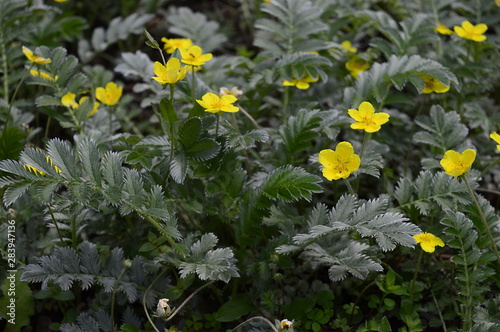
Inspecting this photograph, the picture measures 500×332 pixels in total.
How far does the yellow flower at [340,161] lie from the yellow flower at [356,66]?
78cm

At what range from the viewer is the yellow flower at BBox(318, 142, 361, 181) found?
5.30 feet

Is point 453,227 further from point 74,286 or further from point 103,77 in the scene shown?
point 103,77

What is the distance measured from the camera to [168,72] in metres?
1.54

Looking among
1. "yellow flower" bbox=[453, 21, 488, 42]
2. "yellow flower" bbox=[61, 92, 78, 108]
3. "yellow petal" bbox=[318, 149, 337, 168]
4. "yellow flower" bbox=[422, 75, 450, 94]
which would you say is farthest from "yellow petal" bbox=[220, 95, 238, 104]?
"yellow flower" bbox=[453, 21, 488, 42]

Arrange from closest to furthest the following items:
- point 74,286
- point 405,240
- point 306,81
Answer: point 405,240 < point 74,286 < point 306,81

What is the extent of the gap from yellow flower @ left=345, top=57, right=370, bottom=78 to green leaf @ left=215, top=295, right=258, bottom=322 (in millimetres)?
1125

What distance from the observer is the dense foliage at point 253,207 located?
1.56 meters

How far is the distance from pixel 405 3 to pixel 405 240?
174 centimetres

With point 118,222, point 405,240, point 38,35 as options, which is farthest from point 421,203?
point 38,35

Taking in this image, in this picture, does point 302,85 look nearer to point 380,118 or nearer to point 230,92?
point 230,92

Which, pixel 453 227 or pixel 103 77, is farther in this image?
pixel 103 77

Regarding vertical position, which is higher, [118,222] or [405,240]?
[405,240]

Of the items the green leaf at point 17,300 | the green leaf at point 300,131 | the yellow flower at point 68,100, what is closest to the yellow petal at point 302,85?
the green leaf at point 300,131

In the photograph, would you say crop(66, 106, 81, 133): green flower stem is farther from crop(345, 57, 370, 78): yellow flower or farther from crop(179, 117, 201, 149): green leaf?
crop(345, 57, 370, 78): yellow flower
